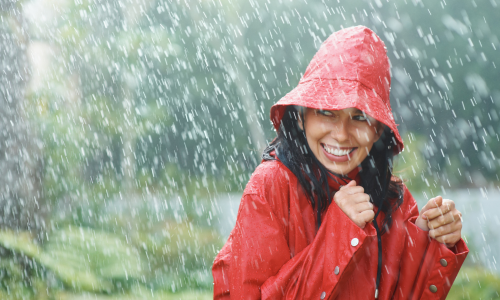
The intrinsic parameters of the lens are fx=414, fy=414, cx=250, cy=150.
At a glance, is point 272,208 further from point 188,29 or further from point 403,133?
point 188,29

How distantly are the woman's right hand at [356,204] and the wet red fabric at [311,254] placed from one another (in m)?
0.03

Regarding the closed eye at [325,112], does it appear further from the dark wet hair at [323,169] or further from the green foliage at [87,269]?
the green foliage at [87,269]

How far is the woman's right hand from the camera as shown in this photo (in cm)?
170

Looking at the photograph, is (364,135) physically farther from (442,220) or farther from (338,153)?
(442,220)

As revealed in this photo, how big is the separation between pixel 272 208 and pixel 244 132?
15.4 metres

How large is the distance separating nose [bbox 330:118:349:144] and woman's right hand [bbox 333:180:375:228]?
22cm

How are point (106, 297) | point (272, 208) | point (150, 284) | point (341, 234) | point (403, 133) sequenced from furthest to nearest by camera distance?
point (403, 133)
point (150, 284)
point (106, 297)
point (272, 208)
point (341, 234)

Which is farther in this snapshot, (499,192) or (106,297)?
(499,192)

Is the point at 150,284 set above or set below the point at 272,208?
below

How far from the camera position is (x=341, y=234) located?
67.1 inches

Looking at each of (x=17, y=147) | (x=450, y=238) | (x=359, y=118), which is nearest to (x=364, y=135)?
(x=359, y=118)

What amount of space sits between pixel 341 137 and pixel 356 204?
12.5 inches

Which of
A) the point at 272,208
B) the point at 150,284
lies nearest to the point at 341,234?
the point at 272,208

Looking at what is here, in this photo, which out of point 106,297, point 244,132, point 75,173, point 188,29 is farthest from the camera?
point 244,132
